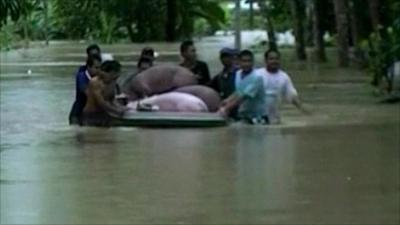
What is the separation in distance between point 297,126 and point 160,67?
7.58ft

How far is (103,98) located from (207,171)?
4.54 metres

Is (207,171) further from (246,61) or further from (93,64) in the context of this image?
(93,64)

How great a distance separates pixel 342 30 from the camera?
3053 centimetres

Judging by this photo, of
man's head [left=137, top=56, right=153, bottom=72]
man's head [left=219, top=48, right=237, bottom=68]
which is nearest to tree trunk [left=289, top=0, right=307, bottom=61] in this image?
man's head [left=137, top=56, right=153, bottom=72]

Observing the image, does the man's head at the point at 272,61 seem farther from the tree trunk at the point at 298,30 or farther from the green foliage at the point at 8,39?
the green foliage at the point at 8,39

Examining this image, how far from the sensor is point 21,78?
2806 cm

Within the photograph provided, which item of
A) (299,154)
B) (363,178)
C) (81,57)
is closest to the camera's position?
(363,178)

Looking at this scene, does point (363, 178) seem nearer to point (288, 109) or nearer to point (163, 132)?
point (163, 132)

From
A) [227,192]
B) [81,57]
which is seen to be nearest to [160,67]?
[227,192]

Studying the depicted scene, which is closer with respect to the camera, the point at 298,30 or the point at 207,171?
the point at 207,171

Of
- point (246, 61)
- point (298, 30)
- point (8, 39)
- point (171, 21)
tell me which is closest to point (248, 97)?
point (246, 61)

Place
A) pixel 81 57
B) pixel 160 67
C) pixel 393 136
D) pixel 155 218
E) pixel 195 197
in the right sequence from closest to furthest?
1. pixel 155 218
2. pixel 195 197
3. pixel 393 136
4. pixel 160 67
5. pixel 81 57

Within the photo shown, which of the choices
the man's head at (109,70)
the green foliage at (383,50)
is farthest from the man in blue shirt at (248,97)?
the green foliage at (383,50)

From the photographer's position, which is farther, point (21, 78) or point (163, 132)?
point (21, 78)
